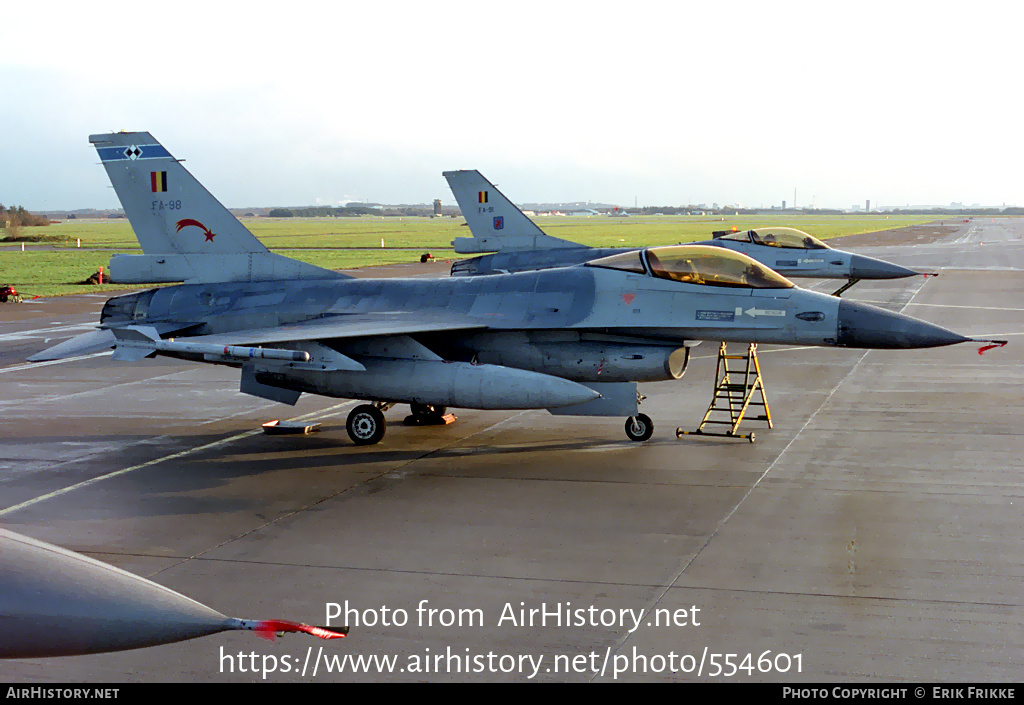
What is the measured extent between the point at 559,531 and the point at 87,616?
7017mm

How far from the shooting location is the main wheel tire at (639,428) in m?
13.9

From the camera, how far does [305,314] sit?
585 inches

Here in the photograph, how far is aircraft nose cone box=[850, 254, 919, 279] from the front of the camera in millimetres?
27031

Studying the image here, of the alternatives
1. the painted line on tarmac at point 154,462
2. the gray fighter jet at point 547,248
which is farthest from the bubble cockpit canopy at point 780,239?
the painted line on tarmac at point 154,462

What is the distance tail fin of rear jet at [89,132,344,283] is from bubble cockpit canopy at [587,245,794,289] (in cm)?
520

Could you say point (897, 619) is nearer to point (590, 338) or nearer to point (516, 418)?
point (590, 338)

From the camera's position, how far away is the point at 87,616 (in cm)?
303

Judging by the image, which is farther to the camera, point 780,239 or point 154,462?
point 780,239

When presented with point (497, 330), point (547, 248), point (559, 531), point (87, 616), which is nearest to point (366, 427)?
point (497, 330)

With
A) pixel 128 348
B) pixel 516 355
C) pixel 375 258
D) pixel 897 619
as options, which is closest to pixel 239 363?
pixel 128 348

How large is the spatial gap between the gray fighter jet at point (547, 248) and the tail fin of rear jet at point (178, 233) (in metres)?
11.4

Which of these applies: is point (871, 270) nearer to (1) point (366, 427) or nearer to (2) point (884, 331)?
(2) point (884, 331)

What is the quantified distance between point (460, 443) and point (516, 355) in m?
1.46

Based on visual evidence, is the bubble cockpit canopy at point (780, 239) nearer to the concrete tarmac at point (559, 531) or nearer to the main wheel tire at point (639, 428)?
the concrete tarmac at point (559, 531)
